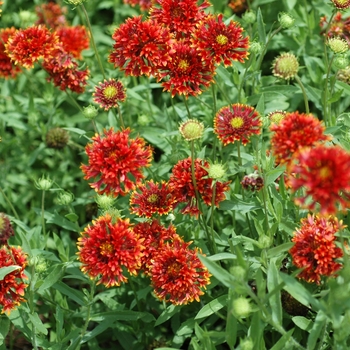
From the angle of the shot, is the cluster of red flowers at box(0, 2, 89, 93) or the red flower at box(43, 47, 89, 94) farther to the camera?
the red flower at box(43, 47, 89, 94)

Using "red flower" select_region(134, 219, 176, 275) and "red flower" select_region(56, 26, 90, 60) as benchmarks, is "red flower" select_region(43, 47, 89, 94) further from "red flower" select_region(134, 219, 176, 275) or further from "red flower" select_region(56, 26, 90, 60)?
"red flower" select_region(134, 219, 176, 275)

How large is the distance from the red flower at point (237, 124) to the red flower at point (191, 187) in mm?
201

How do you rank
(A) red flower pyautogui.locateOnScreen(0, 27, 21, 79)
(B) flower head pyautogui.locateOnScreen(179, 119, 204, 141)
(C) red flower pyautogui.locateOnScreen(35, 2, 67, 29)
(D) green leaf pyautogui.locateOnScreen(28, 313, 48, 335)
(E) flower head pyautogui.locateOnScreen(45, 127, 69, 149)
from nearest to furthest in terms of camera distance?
(B) flower head pyautogui.locateOnScreen(179, 119, 204, 141) → (D) green leaf pyautogui.locateOnScreen(28, 313, 48, 335) → (E) flower head pyautogui.locateOnScreen(45, 127, 69, 149) → (A) red flower pyautogui.locateOnScreen(0, 27, 21, 79) → (C) red flower pyautogui.locateOnScreen(35, 2, 67, 29)

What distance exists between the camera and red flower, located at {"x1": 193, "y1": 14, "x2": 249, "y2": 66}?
3221 millimetres

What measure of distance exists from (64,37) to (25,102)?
65 cm

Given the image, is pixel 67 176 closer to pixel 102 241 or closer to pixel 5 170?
pixel 5 170

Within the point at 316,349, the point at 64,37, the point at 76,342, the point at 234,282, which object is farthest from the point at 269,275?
the point at 64,37

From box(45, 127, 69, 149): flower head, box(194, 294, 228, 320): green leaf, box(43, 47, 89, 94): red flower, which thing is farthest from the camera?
box(45, 127, 69, 149): flower head

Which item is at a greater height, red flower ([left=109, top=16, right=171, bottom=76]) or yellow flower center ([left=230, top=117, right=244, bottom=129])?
red flower ([left=109, top=16, right=171, bottom=76])

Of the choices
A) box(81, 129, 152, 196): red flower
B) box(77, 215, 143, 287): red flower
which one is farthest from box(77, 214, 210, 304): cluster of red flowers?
box(81, 129, 152, 196): red flower

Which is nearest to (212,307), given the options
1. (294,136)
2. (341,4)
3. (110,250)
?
(110,250)

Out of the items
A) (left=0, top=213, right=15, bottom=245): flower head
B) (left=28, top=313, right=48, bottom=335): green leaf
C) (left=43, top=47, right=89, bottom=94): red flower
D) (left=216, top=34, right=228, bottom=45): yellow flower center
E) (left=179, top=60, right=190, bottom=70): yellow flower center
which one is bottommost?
(left=28, top=313, right=48, bottom=335): green leaf

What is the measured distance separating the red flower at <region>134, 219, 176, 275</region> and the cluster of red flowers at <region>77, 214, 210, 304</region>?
2 centimetres

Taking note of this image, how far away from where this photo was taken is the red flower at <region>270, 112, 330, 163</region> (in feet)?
7.80
